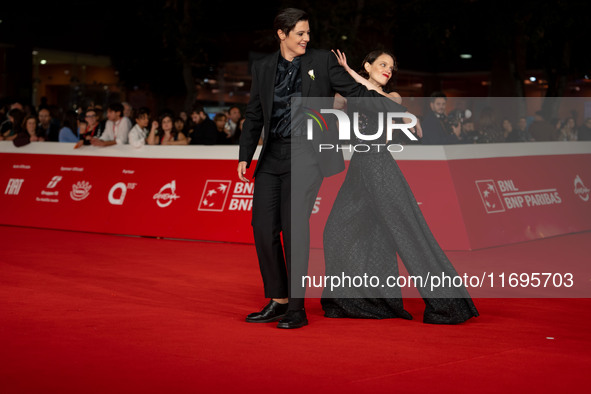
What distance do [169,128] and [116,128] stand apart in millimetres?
854

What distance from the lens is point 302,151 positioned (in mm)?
5238

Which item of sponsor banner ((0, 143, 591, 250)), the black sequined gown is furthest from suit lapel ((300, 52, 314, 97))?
sponsor banner ((0, 143, 591, 250))

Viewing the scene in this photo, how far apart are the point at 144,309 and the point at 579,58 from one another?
16346 millimetres

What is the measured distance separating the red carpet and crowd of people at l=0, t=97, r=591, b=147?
3.83 m

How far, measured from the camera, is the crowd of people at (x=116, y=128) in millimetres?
11367

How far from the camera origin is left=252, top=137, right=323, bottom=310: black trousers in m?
5.25

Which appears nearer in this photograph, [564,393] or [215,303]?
[564,393]

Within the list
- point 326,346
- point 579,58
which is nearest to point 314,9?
point 579,58

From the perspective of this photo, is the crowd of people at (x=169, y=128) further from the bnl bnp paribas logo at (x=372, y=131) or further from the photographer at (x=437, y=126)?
the bnl bnp paribas logo at (x=372, y=131)

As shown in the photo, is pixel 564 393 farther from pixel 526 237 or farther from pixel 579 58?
pixel 579 58

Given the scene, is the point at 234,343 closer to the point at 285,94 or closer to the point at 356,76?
the point at 285,94

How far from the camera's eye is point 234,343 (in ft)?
15.5

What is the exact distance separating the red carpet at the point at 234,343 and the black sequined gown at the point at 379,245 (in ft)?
0.51

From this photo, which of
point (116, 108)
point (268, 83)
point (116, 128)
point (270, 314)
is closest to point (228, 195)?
point (116, 128)
